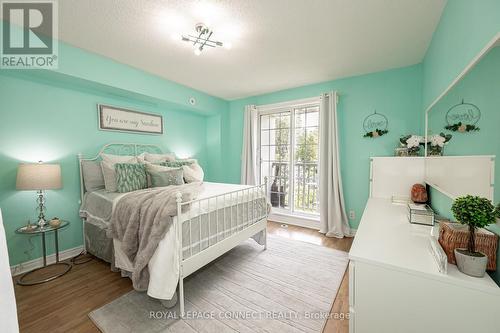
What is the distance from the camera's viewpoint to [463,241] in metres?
0.89

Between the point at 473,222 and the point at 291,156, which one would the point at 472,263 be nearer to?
the point at 473,222

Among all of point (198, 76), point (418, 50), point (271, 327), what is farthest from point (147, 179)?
point (418, 50)

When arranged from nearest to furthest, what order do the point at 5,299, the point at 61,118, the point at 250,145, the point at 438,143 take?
the point at 5,299 < the point at 438,143 < the point at 61,118 < the point at 250,145

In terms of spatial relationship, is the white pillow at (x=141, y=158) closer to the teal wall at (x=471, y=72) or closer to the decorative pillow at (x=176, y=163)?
the decorative pillow at (x=176, y=163)

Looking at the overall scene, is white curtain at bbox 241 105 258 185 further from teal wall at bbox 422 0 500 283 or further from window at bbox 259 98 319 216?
teal wall at bbox 422 0 500 283

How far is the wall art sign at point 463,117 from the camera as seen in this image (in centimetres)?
92

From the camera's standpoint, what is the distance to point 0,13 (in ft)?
5.80

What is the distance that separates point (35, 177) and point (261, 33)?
2703 millimetres

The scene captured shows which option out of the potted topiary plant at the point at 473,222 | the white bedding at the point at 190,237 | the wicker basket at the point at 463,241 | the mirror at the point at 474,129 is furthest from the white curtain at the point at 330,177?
the potted topiary plant at the point at 473,222

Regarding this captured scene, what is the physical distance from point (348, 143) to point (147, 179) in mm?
3089

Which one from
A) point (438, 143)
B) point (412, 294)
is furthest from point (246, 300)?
point (438, 143)

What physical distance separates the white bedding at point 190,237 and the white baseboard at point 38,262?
1.06 metres

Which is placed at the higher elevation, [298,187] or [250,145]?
[250,145]

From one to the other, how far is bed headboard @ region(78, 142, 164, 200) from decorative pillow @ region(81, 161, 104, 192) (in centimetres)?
7
